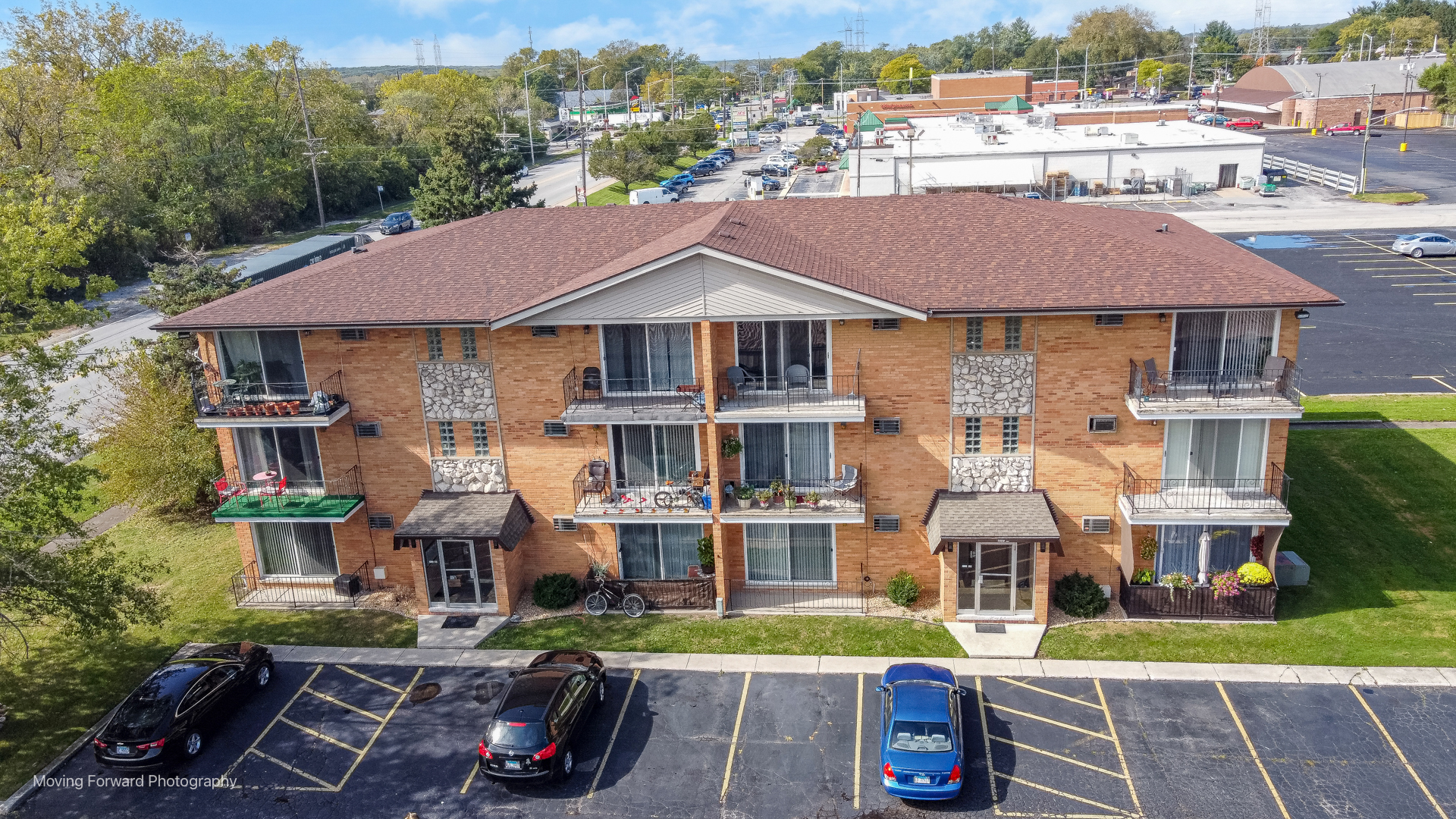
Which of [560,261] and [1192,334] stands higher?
[560,261]

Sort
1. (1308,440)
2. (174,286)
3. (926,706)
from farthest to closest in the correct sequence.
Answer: (174,286)
(1308,440)
(926,706)

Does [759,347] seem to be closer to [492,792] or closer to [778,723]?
[778,723]

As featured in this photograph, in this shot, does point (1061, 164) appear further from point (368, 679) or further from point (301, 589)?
point (368, 679)

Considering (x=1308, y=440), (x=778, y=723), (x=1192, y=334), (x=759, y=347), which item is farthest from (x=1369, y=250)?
(x=778, y=723)

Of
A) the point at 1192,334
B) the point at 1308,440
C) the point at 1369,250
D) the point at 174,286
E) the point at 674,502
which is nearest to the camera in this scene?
the point at 1192,334

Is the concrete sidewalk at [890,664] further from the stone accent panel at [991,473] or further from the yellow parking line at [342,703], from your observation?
the stone accent panel at [991,473]

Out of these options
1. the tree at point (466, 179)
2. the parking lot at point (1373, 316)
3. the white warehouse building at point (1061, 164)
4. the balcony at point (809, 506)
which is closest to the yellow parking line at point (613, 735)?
the balcony at point (809, 506)

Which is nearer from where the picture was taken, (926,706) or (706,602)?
(926,706)
